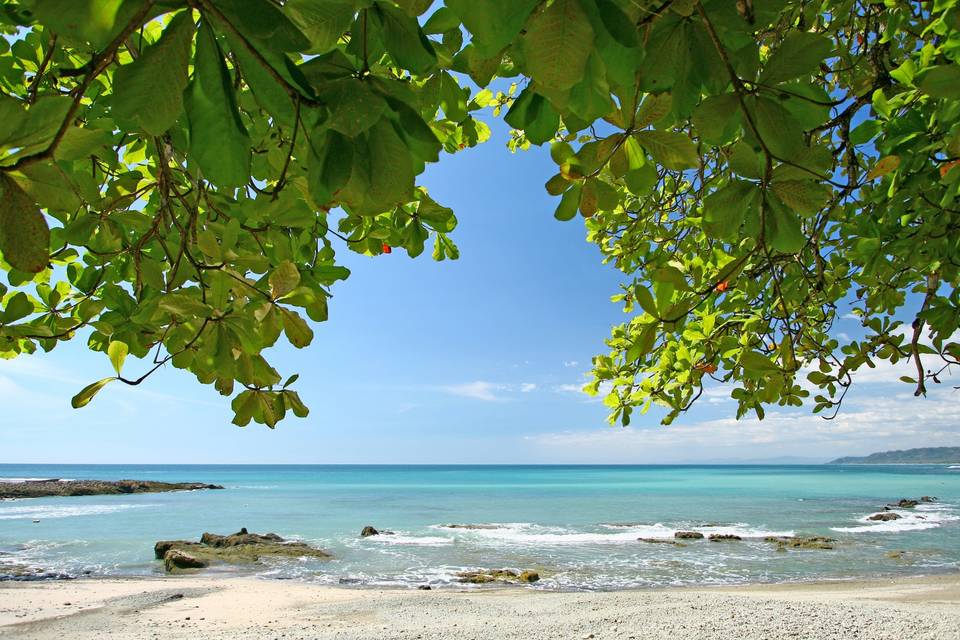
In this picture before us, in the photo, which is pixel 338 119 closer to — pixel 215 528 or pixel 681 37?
pixel 681 37

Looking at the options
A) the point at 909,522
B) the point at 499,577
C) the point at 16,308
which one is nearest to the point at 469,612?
the point at 499,577

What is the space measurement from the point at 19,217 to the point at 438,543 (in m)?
17.8

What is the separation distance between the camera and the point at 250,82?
75 cm

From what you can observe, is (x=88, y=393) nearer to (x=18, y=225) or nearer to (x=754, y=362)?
(x=18, y=225)

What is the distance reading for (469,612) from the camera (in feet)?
27.7

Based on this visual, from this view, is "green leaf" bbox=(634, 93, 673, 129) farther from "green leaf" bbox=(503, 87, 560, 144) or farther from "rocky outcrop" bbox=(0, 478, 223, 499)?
"rocky outcrop" bbox=(0, 478, 223, 499)

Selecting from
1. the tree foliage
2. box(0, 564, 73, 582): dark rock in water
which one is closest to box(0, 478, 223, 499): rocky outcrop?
box(0, 564, 73, 582): dark rock in water

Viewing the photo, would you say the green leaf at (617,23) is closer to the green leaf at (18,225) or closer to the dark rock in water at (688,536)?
the green leaf at (18,225)

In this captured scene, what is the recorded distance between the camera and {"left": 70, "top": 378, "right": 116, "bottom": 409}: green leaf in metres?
1.34

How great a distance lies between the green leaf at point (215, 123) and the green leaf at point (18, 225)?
21 centimetres

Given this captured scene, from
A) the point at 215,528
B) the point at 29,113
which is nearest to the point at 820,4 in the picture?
the point at 29,113

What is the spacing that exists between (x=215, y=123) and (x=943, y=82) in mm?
1341

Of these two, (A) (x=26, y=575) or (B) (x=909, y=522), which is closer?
(A) (x=26, y=575)

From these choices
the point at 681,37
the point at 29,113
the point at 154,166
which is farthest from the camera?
the point at 154,166
